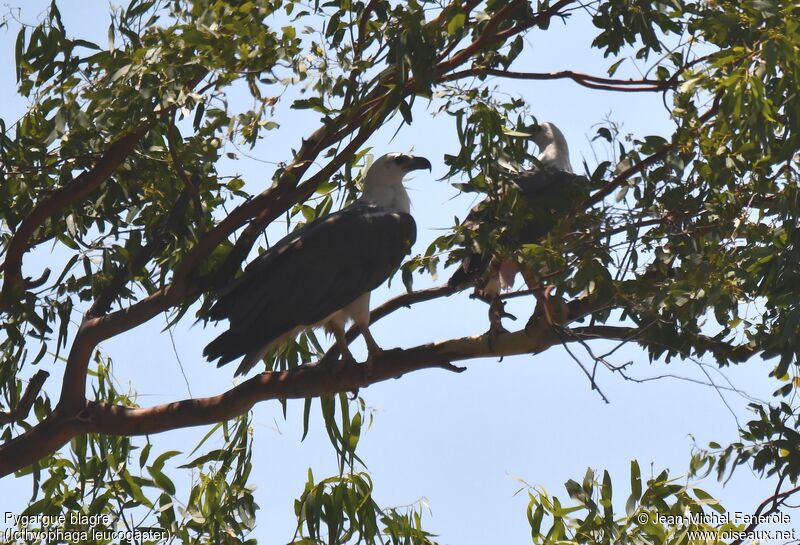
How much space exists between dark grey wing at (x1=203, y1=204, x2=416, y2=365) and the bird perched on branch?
383mm

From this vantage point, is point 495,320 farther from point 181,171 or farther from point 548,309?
point 181,171

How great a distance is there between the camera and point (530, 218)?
141 inches

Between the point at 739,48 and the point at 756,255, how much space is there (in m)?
0.56

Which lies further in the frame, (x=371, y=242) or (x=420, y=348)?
(x=371, y=242)

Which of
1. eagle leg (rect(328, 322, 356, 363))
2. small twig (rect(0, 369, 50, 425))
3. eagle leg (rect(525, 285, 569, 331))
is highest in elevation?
eagle leg (rect(328, 322, 356, 363))

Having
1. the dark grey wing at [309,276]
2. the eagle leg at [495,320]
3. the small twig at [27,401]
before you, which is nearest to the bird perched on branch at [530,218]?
the eagle leg at [495,320]

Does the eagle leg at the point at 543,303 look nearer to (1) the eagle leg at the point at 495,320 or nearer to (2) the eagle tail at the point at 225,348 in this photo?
(1) the eagle leg at the point at 495,320

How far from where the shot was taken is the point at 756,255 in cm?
288

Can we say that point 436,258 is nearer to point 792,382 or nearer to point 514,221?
point 514,221

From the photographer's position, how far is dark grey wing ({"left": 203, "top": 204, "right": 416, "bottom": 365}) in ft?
14.6

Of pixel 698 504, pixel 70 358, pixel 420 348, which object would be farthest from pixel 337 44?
pixel 698 504

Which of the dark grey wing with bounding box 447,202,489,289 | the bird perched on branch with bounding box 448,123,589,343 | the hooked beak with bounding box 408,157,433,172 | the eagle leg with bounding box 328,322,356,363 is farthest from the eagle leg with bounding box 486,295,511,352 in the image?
the hooked beak with bounding box 408,157,433,172

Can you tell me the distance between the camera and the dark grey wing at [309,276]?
4.46 m

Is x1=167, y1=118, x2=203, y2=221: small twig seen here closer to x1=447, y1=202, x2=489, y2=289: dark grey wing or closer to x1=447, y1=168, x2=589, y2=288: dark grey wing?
x1=447, y1=168, x2=589, y2=288: dark grey wing
